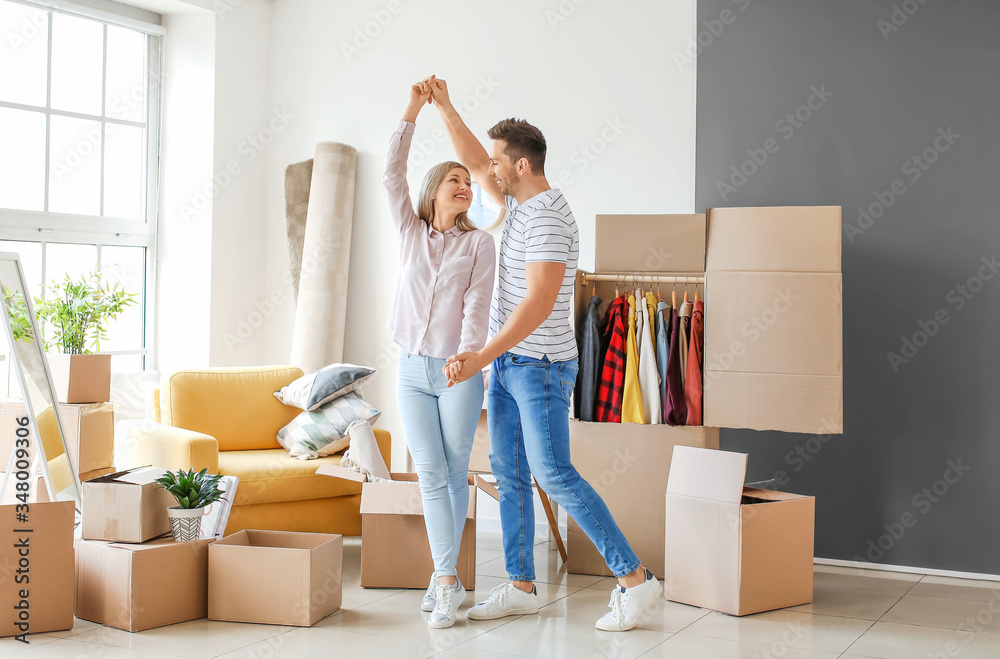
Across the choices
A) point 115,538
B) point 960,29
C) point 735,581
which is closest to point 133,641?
point 115,538

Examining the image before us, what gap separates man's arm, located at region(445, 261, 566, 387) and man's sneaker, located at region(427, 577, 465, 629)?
0.67 metres

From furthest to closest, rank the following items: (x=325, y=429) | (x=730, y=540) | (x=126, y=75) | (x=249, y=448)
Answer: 1. (x=126, y=75)
2. (x=249, y=448)
3. (x=325, y=429)
4. (x=730, y=540)

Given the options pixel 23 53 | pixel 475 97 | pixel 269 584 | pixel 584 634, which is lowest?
pixel 584 634

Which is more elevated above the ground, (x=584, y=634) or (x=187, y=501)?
(x=187, y=501)

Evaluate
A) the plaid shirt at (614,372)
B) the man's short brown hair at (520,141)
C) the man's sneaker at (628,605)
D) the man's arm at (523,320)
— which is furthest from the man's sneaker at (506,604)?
the man's short brown hair at (520,141)

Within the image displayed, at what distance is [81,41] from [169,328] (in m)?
1.50

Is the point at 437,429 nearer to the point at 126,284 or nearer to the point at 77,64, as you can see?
the point at 126,284

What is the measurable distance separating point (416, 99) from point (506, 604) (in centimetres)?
161

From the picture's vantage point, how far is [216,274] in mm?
4848

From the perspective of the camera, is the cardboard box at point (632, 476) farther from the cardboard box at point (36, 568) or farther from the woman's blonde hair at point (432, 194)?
the cardboard box at point (36, 568)

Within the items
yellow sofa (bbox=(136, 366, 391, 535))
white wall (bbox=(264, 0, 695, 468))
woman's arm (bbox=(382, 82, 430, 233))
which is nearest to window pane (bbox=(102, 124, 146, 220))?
white wall (bbox=(264, 0, 695, 468))

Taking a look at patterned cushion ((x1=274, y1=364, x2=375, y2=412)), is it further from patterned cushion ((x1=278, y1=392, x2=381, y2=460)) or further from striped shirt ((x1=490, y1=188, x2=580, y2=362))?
striped shirt ((x1=490, y1=188, x2=580, y2=362))

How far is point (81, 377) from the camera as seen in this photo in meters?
3.47

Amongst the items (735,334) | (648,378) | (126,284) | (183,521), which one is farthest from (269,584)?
(126,284)
